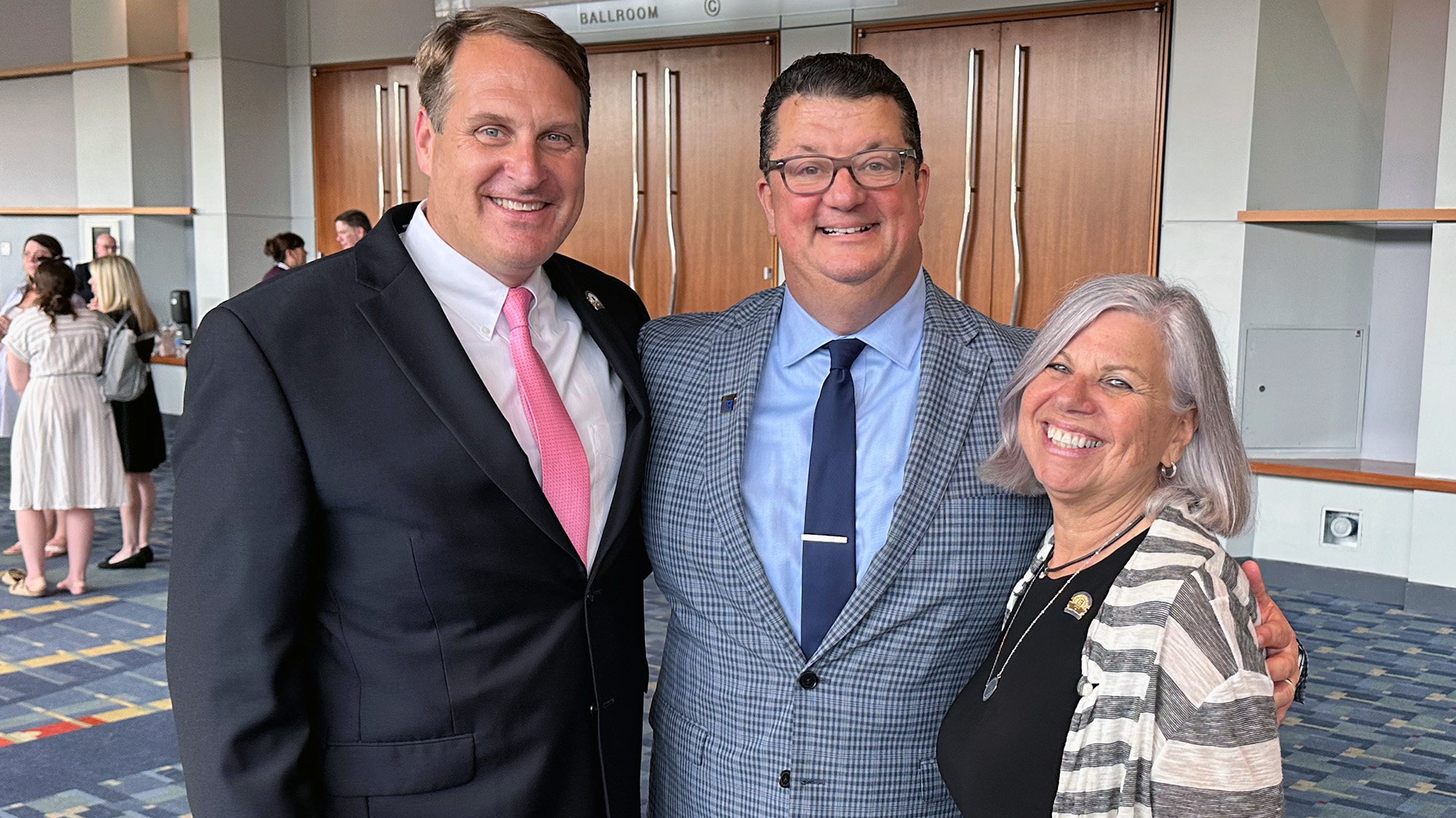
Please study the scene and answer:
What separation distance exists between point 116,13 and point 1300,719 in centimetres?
1226

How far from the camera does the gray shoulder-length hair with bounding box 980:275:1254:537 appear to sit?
1.85 m

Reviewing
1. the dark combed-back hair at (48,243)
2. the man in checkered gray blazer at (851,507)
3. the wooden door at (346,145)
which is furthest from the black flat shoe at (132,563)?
the man in checkered gray blazer at (851,507)

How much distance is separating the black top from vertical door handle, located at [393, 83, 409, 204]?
33.3 ft

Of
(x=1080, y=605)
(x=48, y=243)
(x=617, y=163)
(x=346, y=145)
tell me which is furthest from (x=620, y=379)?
(x=346, y=145)

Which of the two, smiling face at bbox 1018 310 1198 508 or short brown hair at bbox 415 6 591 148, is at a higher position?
short brown hair at bbox 415 6 591 148

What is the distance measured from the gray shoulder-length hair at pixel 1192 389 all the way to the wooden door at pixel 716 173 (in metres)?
7.51

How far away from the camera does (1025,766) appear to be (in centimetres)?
182

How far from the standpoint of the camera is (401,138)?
37.6 ft

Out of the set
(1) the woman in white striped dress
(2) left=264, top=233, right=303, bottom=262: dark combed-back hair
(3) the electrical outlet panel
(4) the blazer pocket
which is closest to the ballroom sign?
(1) the woman in white striped dress

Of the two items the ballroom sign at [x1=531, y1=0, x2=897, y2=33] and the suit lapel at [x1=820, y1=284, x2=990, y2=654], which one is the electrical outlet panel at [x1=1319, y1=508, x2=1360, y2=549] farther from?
the suit lapel at [x1=820, y1=284, x2=990, y2=654]

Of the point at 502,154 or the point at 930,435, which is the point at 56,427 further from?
the point at 930,435

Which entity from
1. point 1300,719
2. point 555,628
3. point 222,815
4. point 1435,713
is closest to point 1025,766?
point 555,628

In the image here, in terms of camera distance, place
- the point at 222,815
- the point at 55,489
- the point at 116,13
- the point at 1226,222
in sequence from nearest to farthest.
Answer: the point at 222,815
the point at 55,489
the point at 1226,222
the point at 116,13

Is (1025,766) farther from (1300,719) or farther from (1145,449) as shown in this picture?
(1300,719)
